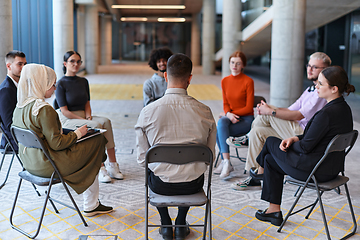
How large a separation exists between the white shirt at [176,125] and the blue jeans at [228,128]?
1858mm

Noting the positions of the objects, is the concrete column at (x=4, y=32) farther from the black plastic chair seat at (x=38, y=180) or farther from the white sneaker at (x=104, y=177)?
the black plastic chair seat at (x=38, y=180)

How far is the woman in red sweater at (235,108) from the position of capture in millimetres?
4527

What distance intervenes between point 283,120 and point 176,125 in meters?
1.85

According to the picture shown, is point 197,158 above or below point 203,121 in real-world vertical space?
below

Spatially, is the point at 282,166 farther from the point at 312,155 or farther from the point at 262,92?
the point at 262,92

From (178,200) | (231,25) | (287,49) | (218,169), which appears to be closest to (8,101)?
(178,200)

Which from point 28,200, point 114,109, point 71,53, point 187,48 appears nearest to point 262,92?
point 114,109

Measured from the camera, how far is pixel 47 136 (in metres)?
2.90

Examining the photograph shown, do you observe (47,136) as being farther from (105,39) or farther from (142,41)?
(142,41)

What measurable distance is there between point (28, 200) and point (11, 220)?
53 cm

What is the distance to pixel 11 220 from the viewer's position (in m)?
3.20

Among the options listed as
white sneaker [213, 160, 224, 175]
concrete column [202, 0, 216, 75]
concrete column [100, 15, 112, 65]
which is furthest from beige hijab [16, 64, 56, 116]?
concrete column [100, 15, 112, 65]

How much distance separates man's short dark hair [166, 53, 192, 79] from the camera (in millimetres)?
2596

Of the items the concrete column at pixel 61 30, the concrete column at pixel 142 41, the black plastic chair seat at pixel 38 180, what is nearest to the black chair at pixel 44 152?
the black plastic chair seat at pixel 38 180
